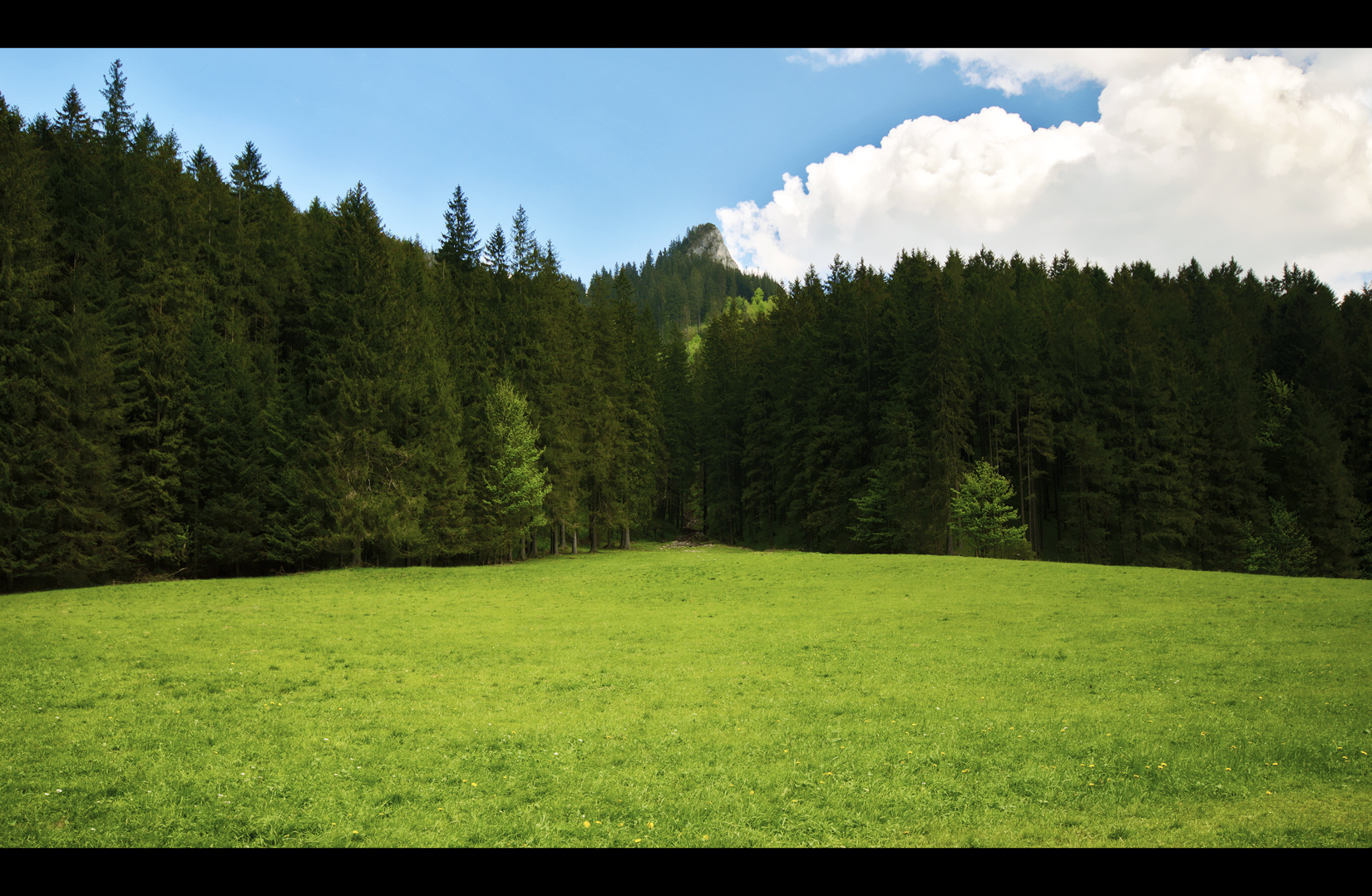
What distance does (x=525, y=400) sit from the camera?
4328cm

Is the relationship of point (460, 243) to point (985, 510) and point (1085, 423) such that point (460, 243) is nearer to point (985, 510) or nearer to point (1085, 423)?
point (985, 510)

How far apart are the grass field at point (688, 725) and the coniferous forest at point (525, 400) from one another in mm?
11598

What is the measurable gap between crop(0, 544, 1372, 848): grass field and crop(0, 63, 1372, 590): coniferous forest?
11598 millimetres

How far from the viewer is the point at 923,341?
5072cm

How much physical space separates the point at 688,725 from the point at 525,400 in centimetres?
3374

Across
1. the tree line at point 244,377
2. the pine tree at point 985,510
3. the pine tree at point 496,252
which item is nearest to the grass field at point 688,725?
the tree line at point 244,377

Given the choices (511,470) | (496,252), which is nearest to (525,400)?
(511,470)

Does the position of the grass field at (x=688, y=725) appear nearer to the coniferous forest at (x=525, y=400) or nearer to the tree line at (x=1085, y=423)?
the coniferous forest at (x=525, y=400)

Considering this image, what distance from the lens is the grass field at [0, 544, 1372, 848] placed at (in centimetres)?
816

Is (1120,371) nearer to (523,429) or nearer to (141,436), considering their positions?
(523,429)
